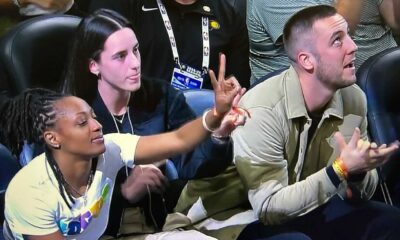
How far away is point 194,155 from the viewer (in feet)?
5.12

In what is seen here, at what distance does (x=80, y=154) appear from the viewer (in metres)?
1.43

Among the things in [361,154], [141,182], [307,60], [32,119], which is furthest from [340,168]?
[32,119]

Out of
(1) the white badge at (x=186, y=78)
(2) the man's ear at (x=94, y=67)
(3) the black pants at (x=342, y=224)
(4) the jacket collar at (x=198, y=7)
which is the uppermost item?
(4) the jacket collar at (x=198, y=7)

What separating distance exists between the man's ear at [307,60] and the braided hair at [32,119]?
575mm

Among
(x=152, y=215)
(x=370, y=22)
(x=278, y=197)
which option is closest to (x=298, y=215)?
(x=278, y=197)

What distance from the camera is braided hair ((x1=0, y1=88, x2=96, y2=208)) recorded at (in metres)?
1.41

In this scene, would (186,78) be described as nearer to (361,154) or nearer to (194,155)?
(194,155)

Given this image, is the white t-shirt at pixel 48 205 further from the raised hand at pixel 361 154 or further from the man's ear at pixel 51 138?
the raised hand at pixel 361 154

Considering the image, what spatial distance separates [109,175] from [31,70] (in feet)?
0.97

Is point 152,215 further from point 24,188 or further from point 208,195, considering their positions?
point 24,188

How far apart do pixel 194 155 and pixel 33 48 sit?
43 cm

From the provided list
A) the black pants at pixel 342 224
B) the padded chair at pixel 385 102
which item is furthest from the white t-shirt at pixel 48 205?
the padded chair at pixel 385 102

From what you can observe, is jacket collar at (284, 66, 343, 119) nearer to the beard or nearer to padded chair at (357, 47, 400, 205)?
the beard

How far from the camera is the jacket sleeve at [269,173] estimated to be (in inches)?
62.9
